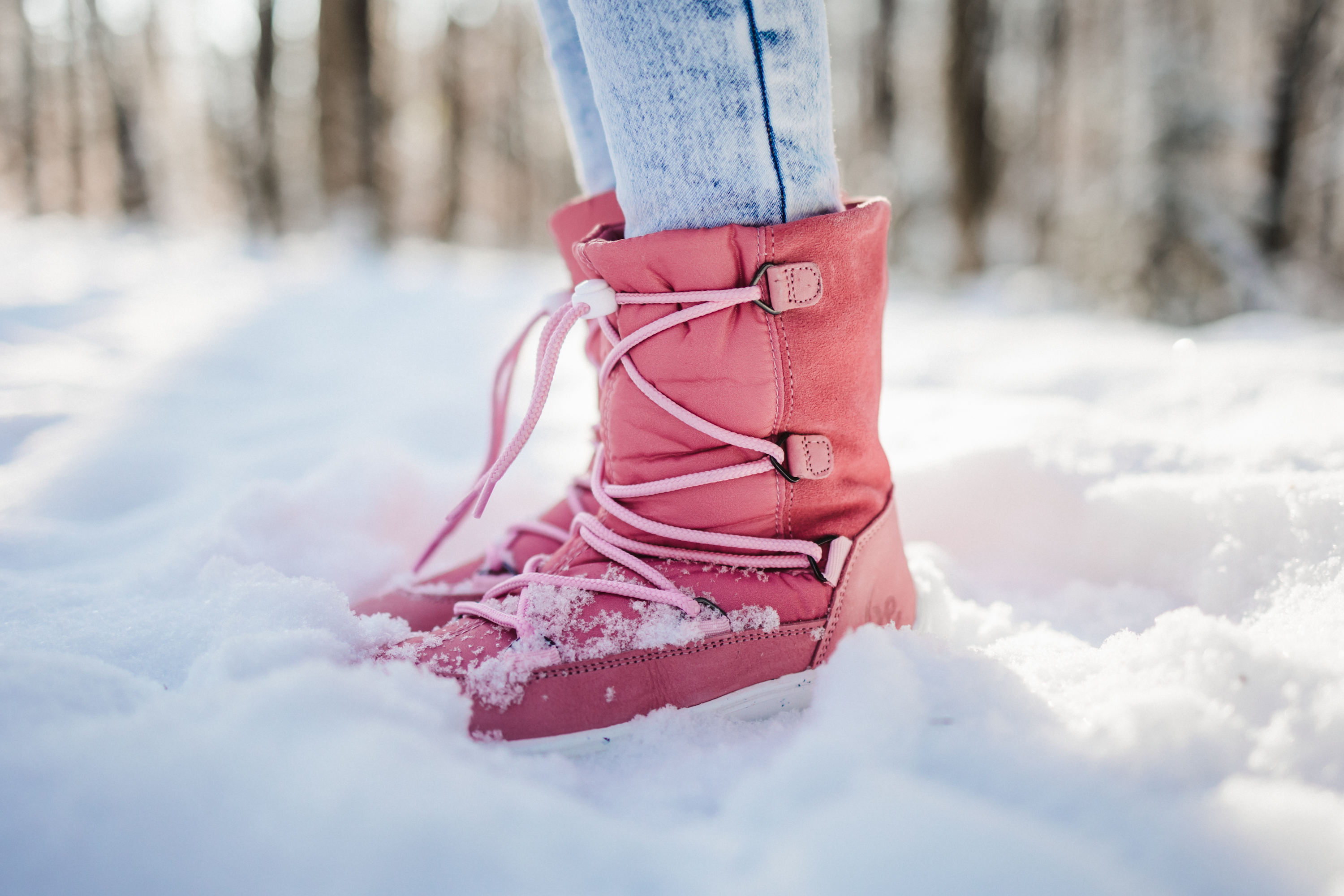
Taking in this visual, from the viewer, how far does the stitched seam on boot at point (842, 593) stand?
2.75 ft

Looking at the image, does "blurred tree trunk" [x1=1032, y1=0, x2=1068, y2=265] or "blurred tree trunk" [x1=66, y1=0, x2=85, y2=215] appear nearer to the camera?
"blurred tree trunk" [x1=1032, y1=0, x2=1068, y2=265]

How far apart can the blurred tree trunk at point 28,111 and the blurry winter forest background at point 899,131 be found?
5 centimetres

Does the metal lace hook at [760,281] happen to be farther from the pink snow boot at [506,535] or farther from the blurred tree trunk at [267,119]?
the blurred tree trunk at [267,119]

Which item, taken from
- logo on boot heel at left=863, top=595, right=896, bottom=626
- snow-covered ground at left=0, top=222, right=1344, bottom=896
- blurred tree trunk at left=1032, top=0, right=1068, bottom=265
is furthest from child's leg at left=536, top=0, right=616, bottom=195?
blurred tree trunk at left=1032, top=0, right=1068, bottom=265

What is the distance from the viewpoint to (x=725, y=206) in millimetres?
786

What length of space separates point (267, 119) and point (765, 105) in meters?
7.87

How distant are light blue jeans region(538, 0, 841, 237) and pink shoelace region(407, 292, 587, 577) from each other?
0.92 feet

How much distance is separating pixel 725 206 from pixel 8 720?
Result: 816mm

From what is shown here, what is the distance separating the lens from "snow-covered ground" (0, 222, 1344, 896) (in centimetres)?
56

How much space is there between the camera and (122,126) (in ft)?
31.2

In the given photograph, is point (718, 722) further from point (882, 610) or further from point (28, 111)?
point (28, 111)

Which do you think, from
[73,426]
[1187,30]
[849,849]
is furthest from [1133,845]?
[1187,30]

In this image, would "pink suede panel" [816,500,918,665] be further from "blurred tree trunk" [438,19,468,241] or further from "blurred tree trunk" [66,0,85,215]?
"blurred tree trunk" [66,0,85,215]

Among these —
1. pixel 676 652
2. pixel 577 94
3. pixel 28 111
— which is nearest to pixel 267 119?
pixel 577 94
